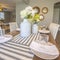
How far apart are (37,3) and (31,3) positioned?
0.34m

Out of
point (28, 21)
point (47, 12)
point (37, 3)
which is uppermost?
point (37, 3)

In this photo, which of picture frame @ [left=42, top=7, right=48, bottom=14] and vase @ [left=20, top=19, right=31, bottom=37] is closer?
vase @ [left=20, top=19, right=31, bottom=37]

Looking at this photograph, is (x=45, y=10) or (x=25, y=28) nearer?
(x=25, y=28)

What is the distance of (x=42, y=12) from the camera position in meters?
5.43

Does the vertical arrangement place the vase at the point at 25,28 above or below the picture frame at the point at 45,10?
below

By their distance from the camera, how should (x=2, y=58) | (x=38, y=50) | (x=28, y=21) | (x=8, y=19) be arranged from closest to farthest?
(x=2, y=58)
(x=38, y=50)
(x=28, y=21)
(x=8, y=19)

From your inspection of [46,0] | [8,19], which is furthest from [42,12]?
[8,19]

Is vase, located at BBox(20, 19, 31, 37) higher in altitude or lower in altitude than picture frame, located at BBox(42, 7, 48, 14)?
lower

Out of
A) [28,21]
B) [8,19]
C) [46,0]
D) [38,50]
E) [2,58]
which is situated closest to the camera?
[2,58]

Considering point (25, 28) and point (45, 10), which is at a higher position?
point (45, 10)

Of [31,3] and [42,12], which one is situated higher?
[31,3]

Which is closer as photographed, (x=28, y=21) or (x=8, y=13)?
(x=28, y=21)

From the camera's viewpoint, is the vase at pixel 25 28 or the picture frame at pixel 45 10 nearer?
the vase at pixel 25 28

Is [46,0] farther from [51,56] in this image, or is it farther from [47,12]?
[51,56]
